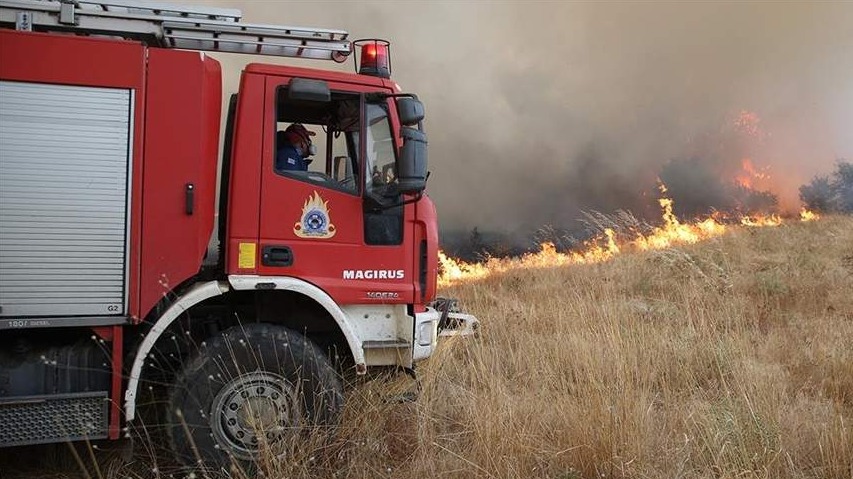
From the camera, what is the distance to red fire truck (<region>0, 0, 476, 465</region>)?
3.58 m

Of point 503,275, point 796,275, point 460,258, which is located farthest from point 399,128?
point 460,258

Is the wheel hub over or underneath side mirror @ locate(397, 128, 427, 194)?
underneath

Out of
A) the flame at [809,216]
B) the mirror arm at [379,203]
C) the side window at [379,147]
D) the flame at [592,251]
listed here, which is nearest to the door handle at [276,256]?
the mirror arm at [379,203]

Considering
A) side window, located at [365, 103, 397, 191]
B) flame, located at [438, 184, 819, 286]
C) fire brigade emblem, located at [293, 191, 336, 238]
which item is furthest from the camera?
flame, located at [438, 184, 819, 286]

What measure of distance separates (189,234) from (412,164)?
1.53 m

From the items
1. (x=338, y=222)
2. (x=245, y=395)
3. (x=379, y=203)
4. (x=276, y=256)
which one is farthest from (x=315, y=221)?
(x=245, y=395)

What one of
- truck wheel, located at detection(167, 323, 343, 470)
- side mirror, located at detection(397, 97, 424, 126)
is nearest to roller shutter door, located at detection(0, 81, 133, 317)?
truck wheel, located at detection(167, 323, 343, 470)

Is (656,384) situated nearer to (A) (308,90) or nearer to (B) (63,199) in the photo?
(A) (308,90)

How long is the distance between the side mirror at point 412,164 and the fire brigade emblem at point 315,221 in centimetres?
56

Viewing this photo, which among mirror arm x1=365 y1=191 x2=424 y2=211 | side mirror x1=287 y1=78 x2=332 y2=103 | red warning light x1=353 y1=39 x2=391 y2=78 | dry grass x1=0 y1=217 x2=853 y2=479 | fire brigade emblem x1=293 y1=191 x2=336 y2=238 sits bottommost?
dry grass x1=0 y1=217 x2=853 y2=479

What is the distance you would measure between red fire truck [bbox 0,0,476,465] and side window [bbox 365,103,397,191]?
10 mm

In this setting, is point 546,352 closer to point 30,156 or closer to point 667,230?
point 30,156

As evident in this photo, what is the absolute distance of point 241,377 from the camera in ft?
12.4

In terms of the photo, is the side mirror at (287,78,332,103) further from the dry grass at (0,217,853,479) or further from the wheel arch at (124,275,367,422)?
the dry grass at (0,217,853,479)
